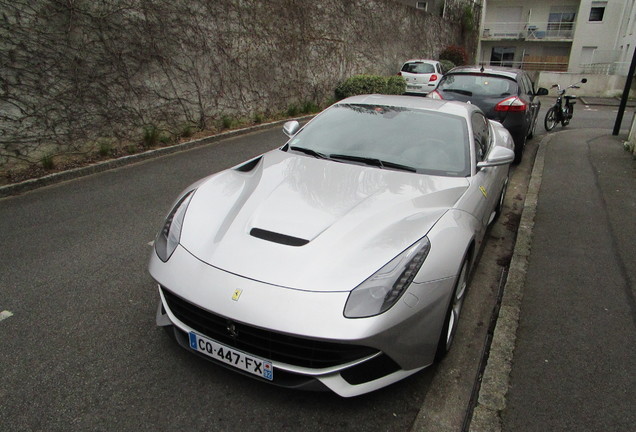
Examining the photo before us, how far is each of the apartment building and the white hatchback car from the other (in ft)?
66.9

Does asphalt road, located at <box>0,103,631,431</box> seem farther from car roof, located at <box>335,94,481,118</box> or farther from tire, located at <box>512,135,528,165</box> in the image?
tire, located at <box>512,135,528,165</box>

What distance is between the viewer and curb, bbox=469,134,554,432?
2.20 meters

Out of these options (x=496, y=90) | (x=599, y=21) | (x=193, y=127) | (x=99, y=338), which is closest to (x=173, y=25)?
(x=193, y=127)

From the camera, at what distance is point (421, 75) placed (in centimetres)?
1653

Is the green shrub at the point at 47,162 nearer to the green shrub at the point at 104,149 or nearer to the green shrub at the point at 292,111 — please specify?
the green shrub at the point at 104,149

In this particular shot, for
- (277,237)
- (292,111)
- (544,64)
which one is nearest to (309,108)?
(292,111)

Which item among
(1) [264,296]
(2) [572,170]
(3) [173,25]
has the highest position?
(3) [173,25]

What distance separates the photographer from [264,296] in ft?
6.73

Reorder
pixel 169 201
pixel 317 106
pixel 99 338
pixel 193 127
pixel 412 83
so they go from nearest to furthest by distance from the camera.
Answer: pixel 99 338 → pixel 169 201 → pixel 193 127 → pixel 317 106 → pixel 412 83

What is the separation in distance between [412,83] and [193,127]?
10.7 metres

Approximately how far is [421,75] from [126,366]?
53.3 feet

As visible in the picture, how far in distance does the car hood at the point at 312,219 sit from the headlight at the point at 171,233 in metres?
0.06

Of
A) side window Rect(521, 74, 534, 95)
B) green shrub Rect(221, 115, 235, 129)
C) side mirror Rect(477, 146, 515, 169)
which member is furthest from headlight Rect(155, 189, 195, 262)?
side window Rect(521, 74, 534, 95)

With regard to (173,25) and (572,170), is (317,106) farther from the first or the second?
(572,170)
